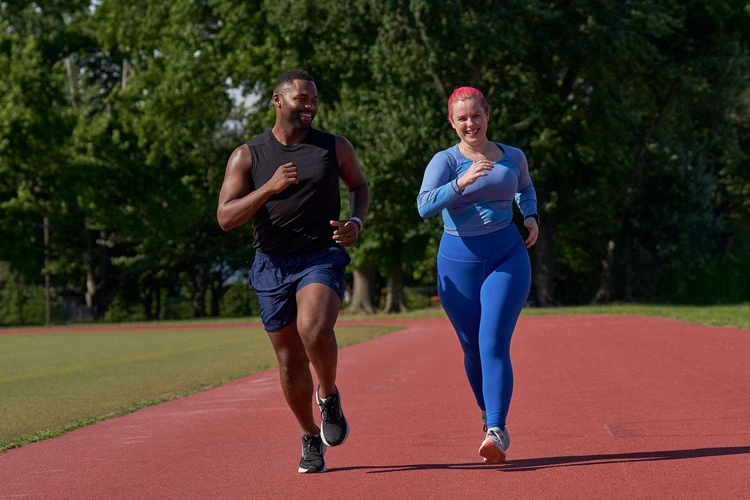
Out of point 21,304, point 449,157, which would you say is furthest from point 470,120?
point 21,304

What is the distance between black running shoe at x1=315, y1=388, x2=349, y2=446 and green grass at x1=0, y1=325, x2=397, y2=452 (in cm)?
293

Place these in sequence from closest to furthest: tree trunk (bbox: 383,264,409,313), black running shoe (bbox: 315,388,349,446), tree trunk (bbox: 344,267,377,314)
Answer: black running shoe (bbox: 315,388,349,446) → tree trunk (bbox: 344,267,377,314) → tree trunk (bbox: 383,264,409,313)

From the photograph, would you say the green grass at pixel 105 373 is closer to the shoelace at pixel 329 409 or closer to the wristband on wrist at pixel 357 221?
the shoelace at pixel 329 409

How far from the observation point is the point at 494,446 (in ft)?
22.0

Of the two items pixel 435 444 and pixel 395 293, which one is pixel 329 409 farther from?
pixel 395 293

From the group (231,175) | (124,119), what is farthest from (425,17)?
(231,175)

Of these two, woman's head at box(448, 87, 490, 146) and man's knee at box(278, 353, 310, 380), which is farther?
woman's head at box(448, 87, 490, 146)

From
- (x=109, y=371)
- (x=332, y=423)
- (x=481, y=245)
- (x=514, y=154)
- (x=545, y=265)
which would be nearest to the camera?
(x=332, y=423)

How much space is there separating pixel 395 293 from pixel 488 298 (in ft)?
129

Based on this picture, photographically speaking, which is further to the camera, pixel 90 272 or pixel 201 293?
pixel 201 293

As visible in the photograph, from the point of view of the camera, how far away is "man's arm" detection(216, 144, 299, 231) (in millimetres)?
6629

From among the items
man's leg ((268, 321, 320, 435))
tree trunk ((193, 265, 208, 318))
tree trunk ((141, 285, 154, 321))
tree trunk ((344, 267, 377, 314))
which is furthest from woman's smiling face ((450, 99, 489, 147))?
tree trunk ((141, 285, 154, 321))

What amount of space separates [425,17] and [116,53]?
84.9ft

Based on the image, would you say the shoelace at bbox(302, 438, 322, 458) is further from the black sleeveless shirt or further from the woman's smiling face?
the woman's smiling face
